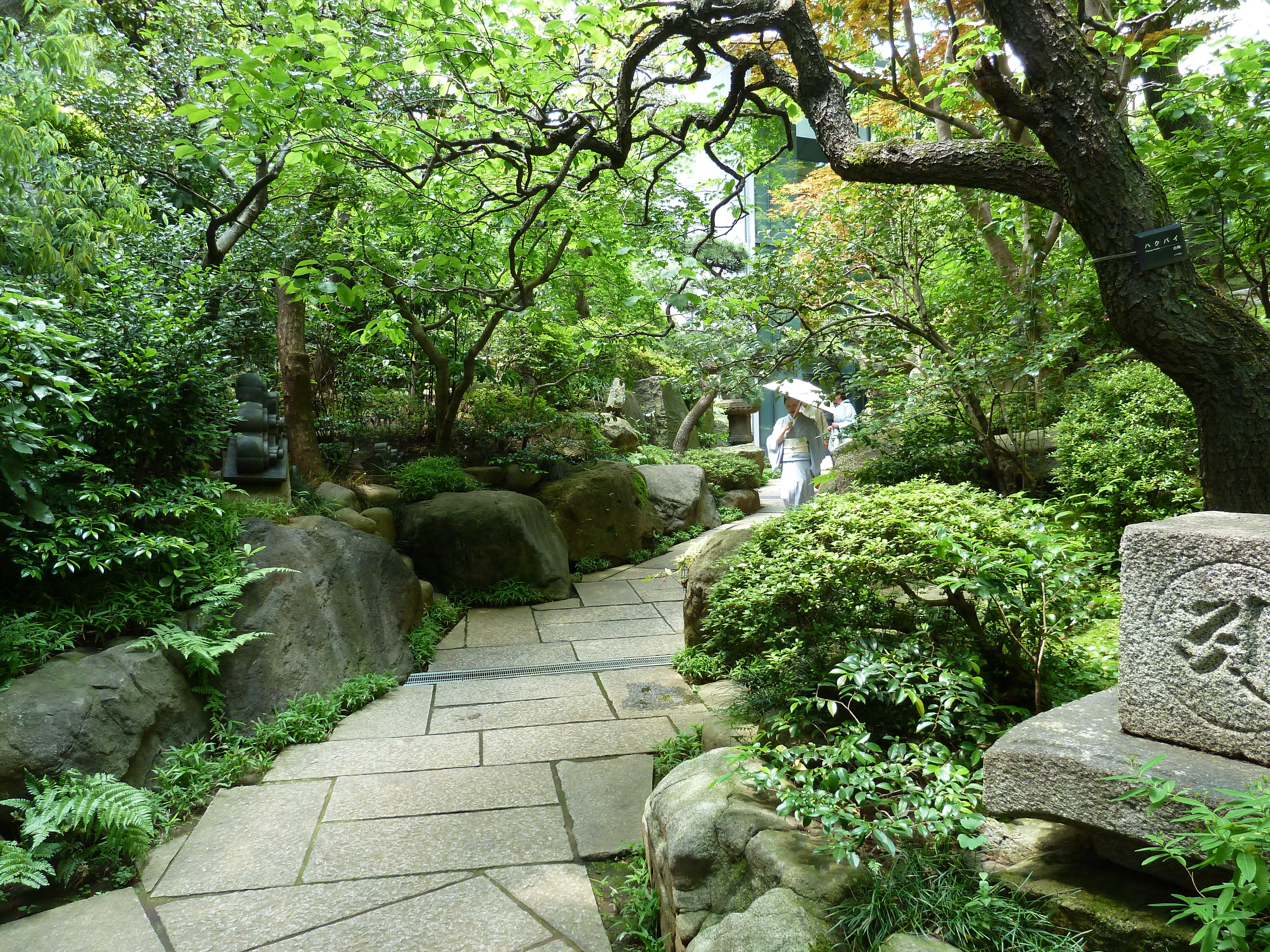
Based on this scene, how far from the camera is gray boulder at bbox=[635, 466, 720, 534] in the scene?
379 inches

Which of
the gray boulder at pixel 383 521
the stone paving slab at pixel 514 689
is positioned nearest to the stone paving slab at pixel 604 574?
the gray boulder at pixel 383 521

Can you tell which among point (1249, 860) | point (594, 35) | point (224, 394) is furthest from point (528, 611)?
point (1249, 860)

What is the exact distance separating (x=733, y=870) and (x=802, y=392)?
4412 millimetres

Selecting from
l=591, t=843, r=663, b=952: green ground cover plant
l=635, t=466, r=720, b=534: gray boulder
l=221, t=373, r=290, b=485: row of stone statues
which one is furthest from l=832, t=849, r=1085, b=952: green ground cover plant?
l=635, t=466, r=720, b=534: gray boulder

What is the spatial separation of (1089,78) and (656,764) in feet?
10.6

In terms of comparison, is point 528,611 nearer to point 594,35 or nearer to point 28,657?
point 28,657

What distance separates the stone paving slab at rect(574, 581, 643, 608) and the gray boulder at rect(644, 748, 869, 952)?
14.7 ft

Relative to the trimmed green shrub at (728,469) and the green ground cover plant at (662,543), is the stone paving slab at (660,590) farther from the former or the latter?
the trimmed green shrub at (728,469)

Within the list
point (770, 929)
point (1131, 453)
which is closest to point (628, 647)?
point (1131, 453)

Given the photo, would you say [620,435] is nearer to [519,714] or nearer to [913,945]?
[519,714]

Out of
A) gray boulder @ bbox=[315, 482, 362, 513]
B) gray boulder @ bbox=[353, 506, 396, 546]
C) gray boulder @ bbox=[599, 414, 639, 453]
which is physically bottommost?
gray boulder @ bbox=[353, 506, 396, 546]

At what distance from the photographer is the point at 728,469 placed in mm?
12383

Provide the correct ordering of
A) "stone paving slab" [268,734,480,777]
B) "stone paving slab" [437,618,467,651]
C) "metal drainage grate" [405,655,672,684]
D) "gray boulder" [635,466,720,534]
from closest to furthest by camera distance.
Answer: "stone paving slab" [268,734,480,777] < "metal drainage grate" [405,655,672,684] < "stone paving slab" [437,618,467,651] < "gray boulder" [635,466,720,534]

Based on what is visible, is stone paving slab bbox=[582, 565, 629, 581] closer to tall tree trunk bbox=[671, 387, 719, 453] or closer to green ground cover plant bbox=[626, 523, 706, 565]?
green ground cover plant bbox=[626, 523, 706, 565]
